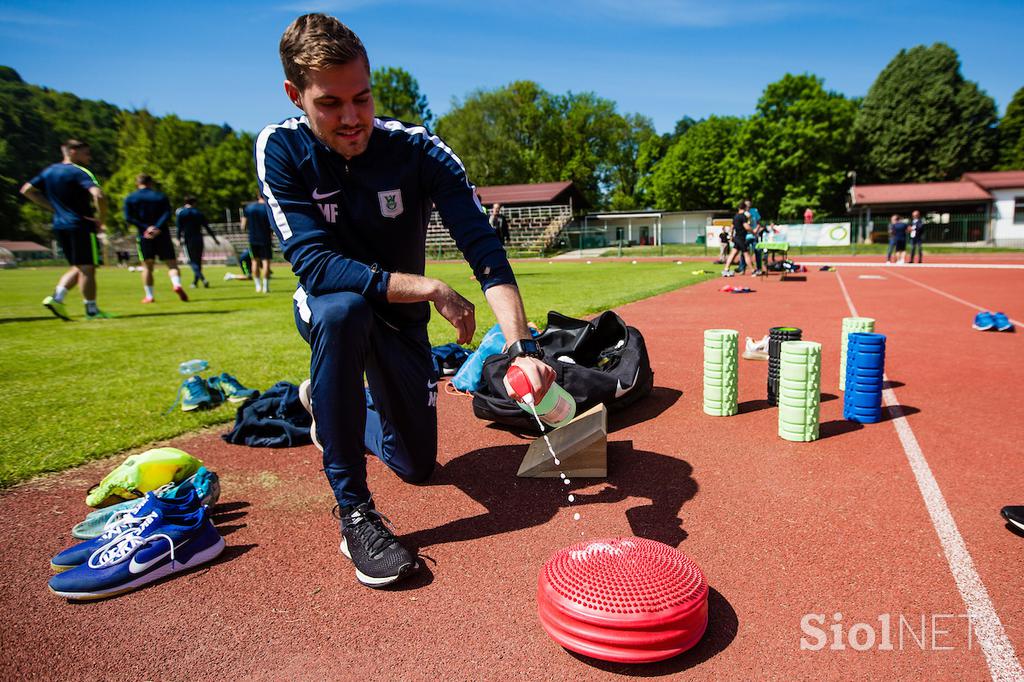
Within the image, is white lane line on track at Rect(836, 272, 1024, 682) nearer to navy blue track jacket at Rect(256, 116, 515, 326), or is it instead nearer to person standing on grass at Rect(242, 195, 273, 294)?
navy blue track jacket at Rect(256, 116, 515, 326)

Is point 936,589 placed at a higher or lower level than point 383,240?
lower

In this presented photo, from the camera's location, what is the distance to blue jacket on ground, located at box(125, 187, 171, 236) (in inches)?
491

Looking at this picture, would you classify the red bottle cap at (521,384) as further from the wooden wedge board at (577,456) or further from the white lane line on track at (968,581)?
the white lane line on track at (968,581)

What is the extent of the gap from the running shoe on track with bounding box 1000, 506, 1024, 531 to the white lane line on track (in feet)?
0.70

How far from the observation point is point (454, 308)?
2516 mm

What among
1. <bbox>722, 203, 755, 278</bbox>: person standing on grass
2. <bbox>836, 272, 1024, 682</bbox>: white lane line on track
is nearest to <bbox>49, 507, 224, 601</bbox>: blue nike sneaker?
<bbox>836, 272, 1024, 682</bbox>: white lane line on track

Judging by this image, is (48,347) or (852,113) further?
(852,113)

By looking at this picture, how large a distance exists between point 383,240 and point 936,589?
293cm

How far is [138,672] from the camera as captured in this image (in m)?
1.93

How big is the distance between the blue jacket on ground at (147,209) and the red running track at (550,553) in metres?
10.6

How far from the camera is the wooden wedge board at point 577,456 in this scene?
11.0 feet

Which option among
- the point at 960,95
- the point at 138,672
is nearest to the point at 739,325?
the point at 138,672

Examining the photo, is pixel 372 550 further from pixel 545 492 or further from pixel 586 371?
pixel 586 371

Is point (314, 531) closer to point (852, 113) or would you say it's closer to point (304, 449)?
point (304, 449)
